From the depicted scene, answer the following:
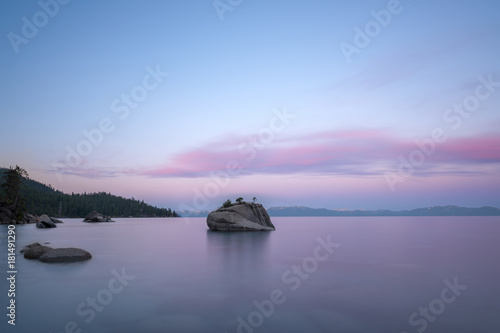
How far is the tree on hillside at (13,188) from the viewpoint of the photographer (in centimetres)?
8288

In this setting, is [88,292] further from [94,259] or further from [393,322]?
[393,322]

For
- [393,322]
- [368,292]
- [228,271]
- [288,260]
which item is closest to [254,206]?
[288,260]

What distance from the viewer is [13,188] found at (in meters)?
84.1

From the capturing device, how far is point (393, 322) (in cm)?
1101
